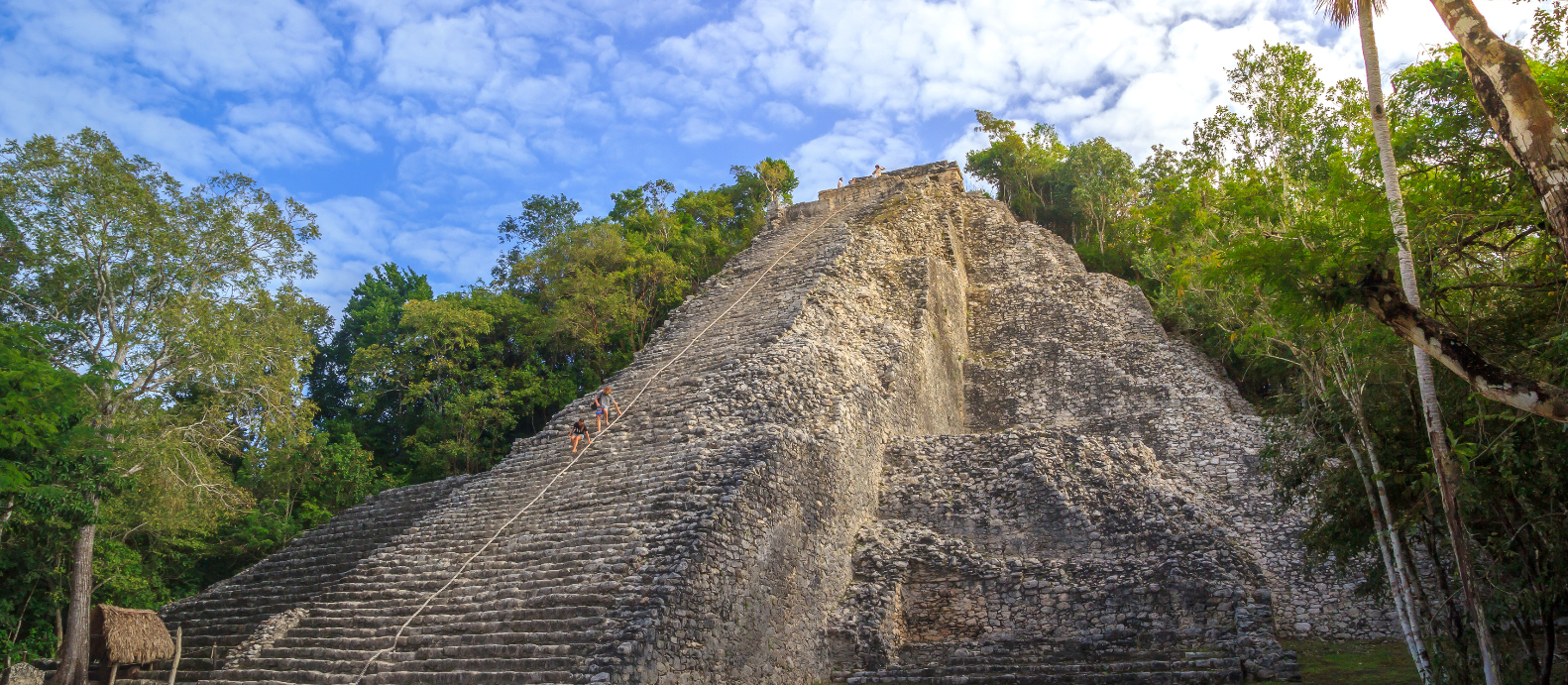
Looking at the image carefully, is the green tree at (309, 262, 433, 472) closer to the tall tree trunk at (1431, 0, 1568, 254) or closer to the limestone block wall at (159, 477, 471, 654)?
the limestone block wall at (159, 477, 471, 654)

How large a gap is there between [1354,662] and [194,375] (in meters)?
15.1

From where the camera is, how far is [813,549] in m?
10.6

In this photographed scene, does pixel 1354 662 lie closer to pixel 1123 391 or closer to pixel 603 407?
pixel 1123 391

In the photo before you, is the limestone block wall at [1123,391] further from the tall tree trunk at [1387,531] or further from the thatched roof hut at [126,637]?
the thatched roof hut at [126,637]

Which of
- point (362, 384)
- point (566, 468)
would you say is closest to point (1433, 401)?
point (566, 468)

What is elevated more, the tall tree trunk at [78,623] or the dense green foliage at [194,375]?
the dense green foliage at [194,375]

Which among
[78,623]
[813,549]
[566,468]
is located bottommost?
[78,623]

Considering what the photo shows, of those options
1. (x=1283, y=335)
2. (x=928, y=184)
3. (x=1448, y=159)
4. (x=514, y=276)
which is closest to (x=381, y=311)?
(x=514, y=276)

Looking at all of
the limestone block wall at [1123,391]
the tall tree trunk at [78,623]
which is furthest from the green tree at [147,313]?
the limestone block wall at [1123,391]

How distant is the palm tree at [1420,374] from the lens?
200 inches

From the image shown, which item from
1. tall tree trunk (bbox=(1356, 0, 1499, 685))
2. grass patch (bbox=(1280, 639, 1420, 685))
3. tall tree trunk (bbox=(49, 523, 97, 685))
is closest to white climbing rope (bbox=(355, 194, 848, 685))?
tall tree trunk (bbox=(49, 523, 97, 685))

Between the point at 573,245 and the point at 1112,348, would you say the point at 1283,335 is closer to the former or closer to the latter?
the point at 1112,348

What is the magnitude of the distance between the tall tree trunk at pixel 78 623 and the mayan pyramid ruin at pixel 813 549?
1.05 metres

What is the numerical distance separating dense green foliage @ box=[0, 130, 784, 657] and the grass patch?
1362cm
